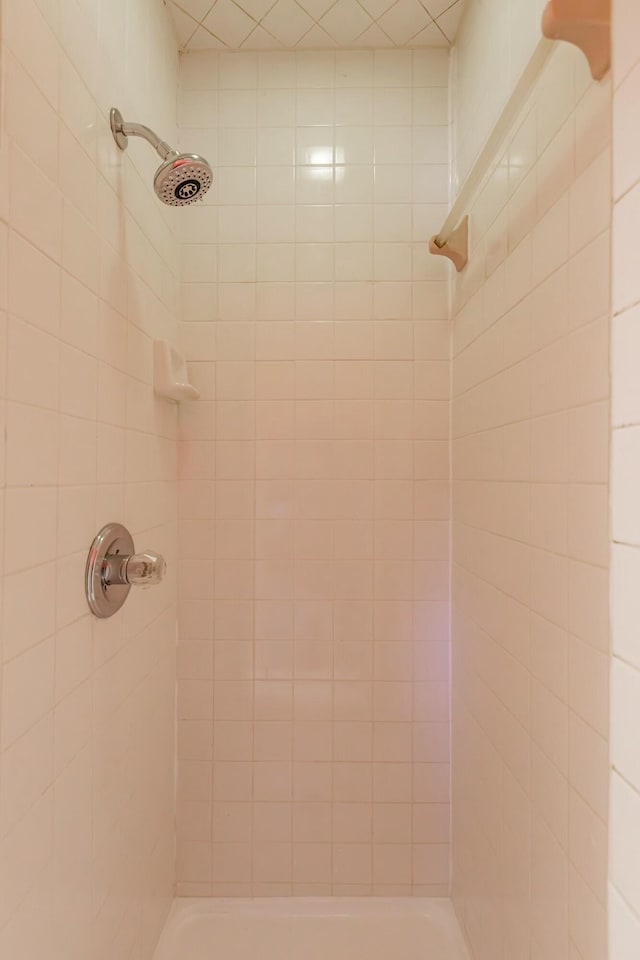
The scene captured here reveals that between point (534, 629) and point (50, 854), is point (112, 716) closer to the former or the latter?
point (50, 854)

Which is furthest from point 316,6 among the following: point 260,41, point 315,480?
point 315,480

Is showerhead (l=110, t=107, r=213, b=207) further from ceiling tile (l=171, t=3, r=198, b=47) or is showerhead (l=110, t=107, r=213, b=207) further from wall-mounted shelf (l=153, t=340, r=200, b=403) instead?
ceiling tile (l=171, t=3, r=198, b=47)

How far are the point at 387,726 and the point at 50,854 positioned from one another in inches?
37.1

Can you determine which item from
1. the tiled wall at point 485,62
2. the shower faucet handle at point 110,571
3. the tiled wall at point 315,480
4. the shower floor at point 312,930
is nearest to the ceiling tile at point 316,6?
the tiled wall at point 315,480

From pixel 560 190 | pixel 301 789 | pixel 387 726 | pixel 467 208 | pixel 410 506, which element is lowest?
pixel 301 789

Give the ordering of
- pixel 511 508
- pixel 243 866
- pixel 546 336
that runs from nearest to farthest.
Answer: pixel 546 336 → pixel 511 508 → pixel 243 866

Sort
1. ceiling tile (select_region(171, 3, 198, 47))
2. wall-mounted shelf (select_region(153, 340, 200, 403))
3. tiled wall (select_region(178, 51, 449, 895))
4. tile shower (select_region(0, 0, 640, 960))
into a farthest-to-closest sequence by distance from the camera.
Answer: tiled wall (select_region(178, 51, 449, 895)), ceiling tile (select_region(171, 3, 198, 47)), wall-mounted shelf (select_region(153, 340, 200, 403)), tile shower (select_region(0, 0, 640, 960))

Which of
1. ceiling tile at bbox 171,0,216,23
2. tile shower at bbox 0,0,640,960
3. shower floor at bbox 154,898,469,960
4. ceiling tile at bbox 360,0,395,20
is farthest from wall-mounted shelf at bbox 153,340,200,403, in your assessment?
shower floor at bbox 154,898,469,960

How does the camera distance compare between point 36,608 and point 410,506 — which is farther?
point 410,506

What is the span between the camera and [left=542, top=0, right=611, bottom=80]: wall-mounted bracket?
609 millimetres

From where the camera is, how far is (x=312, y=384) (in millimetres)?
1482

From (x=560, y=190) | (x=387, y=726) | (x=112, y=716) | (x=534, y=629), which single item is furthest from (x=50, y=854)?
(x=560, y=190)

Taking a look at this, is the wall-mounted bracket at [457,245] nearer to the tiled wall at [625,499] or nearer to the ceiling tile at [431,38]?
the ceiling tile at [431,38]

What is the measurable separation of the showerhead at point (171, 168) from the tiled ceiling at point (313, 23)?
0.63 m
